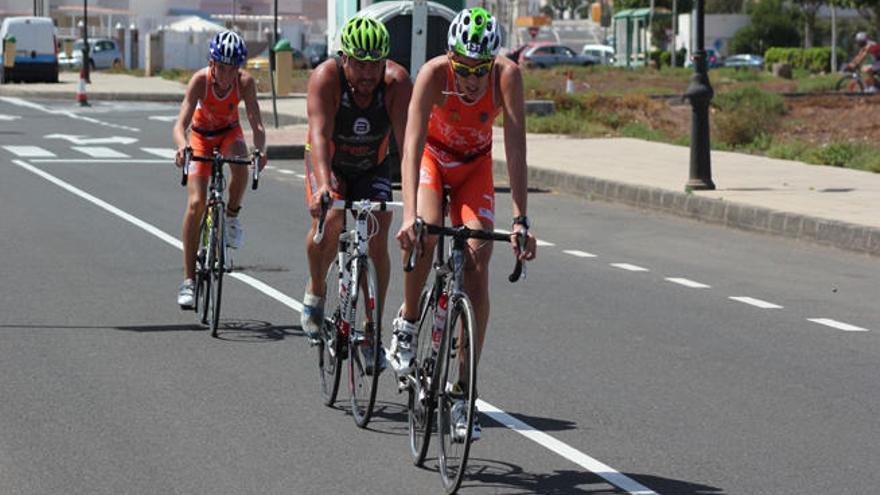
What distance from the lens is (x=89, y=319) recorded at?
1118 cm

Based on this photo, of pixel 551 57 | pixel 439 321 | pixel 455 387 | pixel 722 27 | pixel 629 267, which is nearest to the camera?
pixel 455 387

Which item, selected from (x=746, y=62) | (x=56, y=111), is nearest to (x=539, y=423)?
(x=56, y=111)

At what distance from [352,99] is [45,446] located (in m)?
2.18

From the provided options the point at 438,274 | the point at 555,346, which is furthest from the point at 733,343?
the point at 438,274

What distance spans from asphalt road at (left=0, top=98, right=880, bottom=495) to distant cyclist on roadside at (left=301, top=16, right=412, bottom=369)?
704mm

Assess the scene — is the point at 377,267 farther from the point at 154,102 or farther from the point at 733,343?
the point at 154,102

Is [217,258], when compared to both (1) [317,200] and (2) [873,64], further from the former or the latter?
(2) [873,64]

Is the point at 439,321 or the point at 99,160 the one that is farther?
the point at 99,160

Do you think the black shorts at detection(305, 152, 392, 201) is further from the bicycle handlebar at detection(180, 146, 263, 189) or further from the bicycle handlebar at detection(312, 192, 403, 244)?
the bicycle handlebar at detection(180, 146, 263, 189)

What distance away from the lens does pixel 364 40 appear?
8047 millimetres

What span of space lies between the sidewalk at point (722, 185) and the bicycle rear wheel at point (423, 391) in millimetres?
8764

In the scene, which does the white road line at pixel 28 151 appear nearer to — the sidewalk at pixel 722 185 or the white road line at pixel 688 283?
the sidewalk at pixel 722 185

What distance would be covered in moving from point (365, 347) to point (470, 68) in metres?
1.43

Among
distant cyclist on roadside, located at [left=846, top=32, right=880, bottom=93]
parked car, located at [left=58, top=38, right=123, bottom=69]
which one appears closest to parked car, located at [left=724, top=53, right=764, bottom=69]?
parked car, located at [left=58, top=38, right=123, bottom=69]
